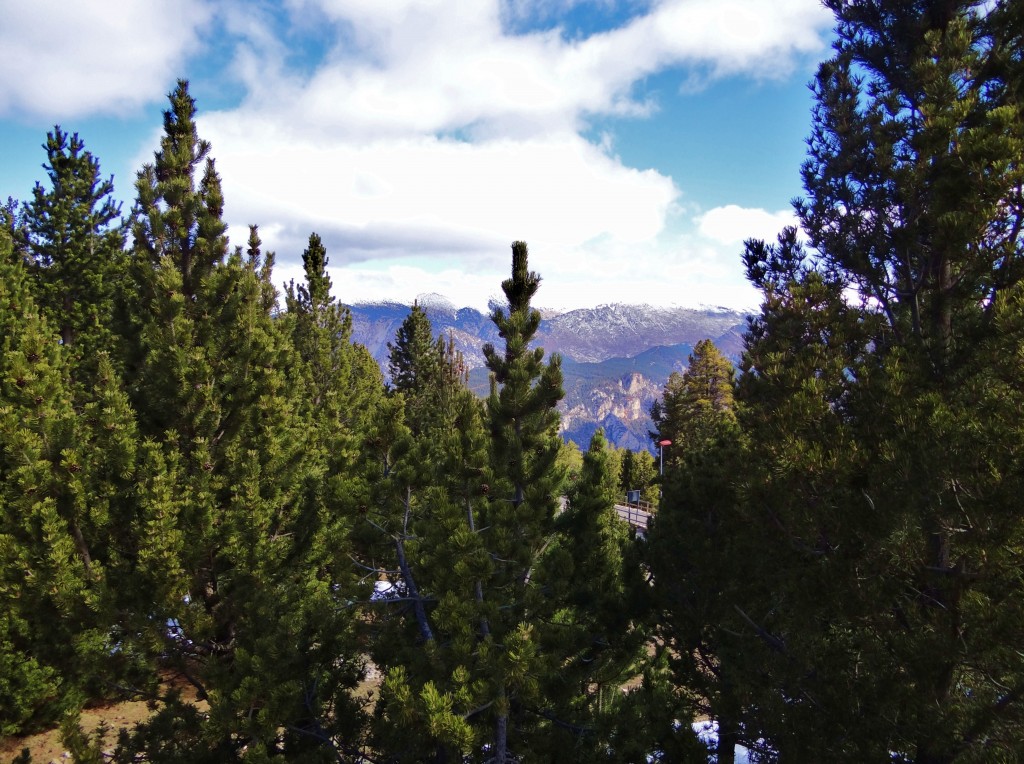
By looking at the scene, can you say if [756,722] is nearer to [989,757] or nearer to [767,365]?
[989,757]

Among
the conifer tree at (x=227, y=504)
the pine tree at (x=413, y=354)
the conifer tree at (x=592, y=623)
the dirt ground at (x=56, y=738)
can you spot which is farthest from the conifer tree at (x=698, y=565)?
the pine tree at (x=413, y=354)

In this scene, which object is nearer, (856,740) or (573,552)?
(856,740)

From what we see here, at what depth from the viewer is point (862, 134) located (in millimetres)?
5793

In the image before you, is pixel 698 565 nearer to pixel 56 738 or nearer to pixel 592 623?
pixel 592 623

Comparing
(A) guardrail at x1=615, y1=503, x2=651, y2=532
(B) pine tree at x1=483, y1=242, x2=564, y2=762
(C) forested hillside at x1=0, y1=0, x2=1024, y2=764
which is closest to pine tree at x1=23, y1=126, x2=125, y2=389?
(C) forested hillside at x1=0, y1=0, x2=1024, y2=764

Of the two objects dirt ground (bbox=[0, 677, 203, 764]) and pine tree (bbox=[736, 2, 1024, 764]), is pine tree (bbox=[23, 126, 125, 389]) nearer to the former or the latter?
dirt ground (bbox=[0, 677, 203, 764])

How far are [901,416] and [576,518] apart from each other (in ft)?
14.4

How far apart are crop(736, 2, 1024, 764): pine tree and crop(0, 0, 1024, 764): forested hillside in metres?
0.03

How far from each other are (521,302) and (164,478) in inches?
209

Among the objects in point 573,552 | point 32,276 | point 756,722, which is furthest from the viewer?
point 32,276

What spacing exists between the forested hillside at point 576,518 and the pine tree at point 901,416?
0.09 ft

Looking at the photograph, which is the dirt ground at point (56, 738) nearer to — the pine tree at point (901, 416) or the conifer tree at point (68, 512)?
the conifer tree at point (68, 512)

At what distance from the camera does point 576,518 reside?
799 centimetres

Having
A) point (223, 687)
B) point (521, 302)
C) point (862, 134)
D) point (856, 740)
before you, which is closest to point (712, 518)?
point (856, 740)
